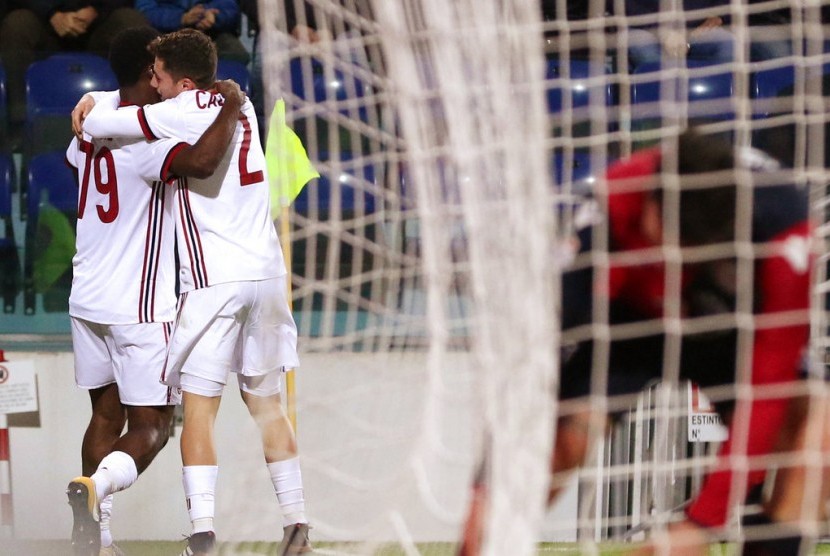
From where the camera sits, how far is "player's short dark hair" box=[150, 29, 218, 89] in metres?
2.88

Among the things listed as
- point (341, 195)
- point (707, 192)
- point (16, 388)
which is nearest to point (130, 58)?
point (341, 195)

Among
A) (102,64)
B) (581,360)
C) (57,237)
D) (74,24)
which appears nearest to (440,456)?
(581,360)

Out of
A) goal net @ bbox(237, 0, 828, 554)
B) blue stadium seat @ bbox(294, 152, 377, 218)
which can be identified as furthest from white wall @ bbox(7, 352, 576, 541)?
blue stadium seat @ bbox(294, 152, 377, 218)

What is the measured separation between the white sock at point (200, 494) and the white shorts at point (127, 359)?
0.94 feet

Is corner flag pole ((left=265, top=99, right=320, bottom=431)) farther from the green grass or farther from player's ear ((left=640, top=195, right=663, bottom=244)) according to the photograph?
player's ear ((left=640, top=195, right=663, bottom=244))

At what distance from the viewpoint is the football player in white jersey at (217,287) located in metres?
2.79

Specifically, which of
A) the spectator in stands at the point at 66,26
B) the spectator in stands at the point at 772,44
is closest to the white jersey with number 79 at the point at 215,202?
the spectator in stands at the point at 772,44

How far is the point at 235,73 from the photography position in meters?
4.23

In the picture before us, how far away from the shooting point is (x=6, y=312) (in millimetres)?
3879

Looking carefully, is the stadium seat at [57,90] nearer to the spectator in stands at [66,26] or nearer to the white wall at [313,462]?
the spectator in stands at [66,26]

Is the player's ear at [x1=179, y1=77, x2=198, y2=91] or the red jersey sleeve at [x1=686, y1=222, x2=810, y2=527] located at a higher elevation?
the player's ear at [x1=179, y1=77, x2=198, y2=91]

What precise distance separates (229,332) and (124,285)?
1.19 ft

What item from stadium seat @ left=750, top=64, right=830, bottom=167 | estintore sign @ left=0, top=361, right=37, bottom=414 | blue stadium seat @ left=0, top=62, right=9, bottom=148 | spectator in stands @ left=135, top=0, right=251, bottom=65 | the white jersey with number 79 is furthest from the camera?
spectator in stands @ left=135, top=0, right=251, bottom=65

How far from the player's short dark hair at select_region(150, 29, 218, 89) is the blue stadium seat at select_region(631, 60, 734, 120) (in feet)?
3.50
